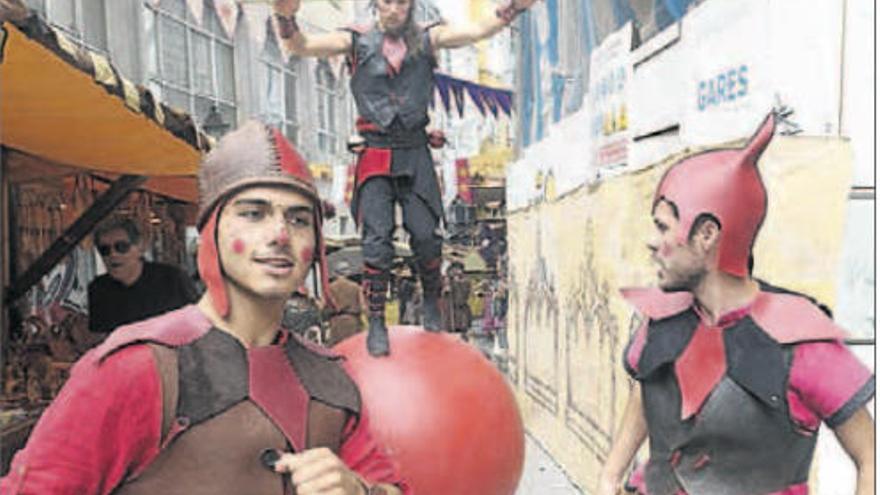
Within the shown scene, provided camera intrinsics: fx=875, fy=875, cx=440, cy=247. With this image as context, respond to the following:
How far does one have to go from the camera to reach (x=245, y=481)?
1.92 meters

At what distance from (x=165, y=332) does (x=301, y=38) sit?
181 centimetres

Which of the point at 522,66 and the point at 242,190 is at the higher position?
the point at 522,66

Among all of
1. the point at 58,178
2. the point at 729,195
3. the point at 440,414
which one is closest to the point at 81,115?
the point at 58,178

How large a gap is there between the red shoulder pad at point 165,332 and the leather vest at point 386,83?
1644mm

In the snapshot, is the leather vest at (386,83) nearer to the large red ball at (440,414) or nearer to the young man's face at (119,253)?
the large red ball at (440,414)

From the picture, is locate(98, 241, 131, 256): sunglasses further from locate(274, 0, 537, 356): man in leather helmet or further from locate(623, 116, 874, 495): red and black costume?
locate(623, 116, 874, 495): red and black costume

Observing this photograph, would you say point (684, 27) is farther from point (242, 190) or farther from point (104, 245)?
point (104, 245)

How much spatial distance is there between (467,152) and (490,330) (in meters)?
11.6

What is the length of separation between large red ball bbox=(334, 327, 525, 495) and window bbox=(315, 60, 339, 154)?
509 inches

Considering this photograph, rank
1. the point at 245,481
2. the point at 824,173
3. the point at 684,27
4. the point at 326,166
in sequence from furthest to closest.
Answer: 1. the point at 326,166
2. the point at 684,27
3. the point at 824,173
4. the point at 245,481

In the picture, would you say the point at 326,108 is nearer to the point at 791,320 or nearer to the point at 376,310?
the point at 376,310

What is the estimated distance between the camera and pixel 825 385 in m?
2.29

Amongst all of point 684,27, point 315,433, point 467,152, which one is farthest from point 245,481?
point 467,152

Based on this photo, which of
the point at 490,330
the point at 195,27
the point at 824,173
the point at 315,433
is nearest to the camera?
the point at 315,433
